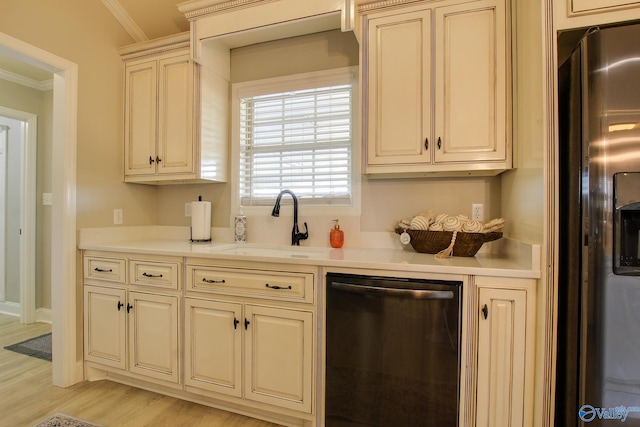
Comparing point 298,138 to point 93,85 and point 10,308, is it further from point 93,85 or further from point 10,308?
point 10,308

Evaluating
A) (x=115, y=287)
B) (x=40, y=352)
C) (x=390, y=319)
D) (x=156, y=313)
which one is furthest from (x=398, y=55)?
(x=40, y=352)

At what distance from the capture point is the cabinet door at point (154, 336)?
6.08 feet

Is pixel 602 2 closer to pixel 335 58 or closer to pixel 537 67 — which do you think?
pixel 537 67

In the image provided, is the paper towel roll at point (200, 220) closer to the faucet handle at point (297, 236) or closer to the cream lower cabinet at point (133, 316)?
the cream lower cabinet at point (133, 316)

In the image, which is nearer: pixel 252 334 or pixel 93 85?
pixel 252 334

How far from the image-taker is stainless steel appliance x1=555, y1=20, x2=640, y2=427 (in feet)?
3.51

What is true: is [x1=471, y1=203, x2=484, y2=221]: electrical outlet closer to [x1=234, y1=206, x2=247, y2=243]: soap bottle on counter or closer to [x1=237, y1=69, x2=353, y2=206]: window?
[x1=237, y1=69, x2=353, y2=206]: window

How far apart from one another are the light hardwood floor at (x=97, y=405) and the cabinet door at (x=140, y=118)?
153 cm

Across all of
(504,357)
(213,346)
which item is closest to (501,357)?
(504,357)

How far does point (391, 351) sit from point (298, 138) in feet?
5.20

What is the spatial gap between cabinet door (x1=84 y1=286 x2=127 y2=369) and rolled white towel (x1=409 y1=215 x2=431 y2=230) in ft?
6.17

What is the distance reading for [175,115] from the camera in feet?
7.49

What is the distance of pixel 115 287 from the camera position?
204cm

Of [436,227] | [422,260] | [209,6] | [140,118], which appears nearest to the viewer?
[422,260]
